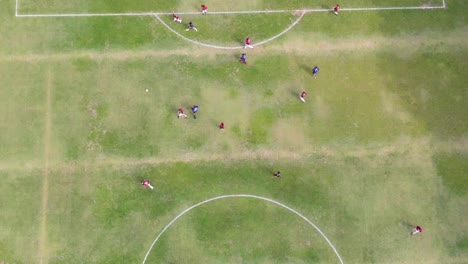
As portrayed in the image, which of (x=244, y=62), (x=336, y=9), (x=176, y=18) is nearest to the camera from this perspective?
(x=244, y=62)

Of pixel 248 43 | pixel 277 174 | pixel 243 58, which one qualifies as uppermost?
pixel 248 43

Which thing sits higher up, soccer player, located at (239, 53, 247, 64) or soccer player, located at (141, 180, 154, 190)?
soccer player, located at (239, 53, 247, 64)

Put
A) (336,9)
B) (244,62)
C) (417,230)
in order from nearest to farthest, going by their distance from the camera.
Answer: (417,230), (244,62), (336,9)

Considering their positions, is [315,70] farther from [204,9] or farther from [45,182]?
[45,182]

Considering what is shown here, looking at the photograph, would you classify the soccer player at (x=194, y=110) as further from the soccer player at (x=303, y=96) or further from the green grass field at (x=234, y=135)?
the soccer player at (x=303, y=96)


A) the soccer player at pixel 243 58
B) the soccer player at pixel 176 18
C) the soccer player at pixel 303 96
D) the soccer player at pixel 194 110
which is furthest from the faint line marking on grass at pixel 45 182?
the soccer player at pixel 303 96

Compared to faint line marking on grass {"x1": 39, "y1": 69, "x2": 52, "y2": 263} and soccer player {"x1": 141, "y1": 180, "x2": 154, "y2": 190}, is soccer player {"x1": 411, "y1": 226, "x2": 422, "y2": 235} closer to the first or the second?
soccer player {"x1": 141, "y1": 180, "x2": 154, "y2": 190}

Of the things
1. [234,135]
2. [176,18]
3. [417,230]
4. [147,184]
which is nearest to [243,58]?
[234,135]

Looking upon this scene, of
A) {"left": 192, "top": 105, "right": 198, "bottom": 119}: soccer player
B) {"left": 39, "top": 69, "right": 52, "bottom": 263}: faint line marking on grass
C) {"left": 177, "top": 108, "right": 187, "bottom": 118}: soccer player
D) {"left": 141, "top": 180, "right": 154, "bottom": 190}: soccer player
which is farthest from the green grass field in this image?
{"left": 192, "top": 105, "right": 198, "bottom": 119}: soccer player
